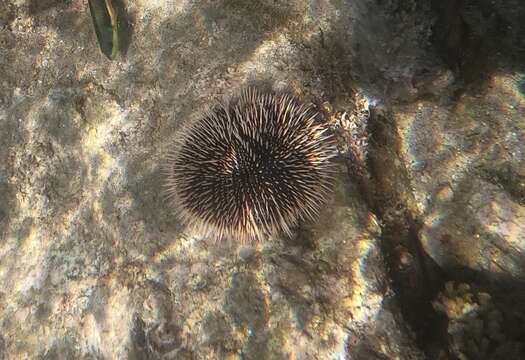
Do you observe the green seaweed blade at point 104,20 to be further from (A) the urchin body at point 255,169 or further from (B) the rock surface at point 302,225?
(A) the urchin body at point 255,169

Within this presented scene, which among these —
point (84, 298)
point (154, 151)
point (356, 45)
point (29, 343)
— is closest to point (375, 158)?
point (356, 45)

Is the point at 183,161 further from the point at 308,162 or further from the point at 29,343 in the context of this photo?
the point at 29,343

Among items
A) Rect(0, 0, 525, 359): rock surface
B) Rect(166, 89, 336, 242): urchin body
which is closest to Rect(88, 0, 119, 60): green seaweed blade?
Rect(0, 0, 525, 359): rock surface

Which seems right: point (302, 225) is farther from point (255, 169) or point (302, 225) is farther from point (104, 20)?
point (104, 20)

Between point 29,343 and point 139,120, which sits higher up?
point 139,120

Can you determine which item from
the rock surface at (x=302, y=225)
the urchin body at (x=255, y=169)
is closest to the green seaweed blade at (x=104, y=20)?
the rock surface at (x=302, y=225)
